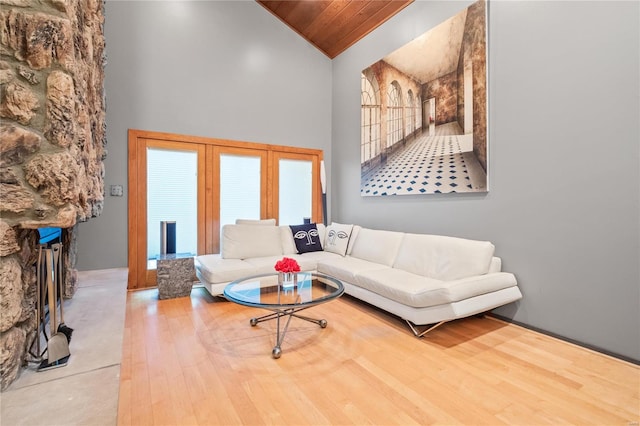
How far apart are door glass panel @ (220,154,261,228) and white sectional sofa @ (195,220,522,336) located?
0.44 m

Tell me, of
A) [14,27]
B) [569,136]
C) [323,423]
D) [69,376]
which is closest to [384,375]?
[323,423]

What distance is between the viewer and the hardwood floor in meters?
1.60

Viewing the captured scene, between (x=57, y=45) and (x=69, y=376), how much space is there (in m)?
1.53

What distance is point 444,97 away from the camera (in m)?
3.47

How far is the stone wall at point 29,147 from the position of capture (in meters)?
1.28

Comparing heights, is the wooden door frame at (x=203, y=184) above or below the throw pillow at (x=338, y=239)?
above

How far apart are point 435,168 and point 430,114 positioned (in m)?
0.68

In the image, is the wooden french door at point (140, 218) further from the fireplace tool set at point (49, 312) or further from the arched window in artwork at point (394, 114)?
the arched window in artwork at point (394, 114)

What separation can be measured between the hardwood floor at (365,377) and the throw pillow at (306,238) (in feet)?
5.50

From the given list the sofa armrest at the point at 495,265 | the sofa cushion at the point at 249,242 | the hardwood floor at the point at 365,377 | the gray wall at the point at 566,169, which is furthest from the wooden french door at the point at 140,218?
the sofa armrest at the point at 495,265

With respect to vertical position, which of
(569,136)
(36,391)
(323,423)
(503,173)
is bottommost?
(323,423)

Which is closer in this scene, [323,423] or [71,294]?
[323,423]

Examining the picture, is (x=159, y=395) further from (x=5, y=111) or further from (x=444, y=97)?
(x=444, y=97)

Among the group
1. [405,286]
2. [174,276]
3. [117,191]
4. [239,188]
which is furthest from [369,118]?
[117,191]
